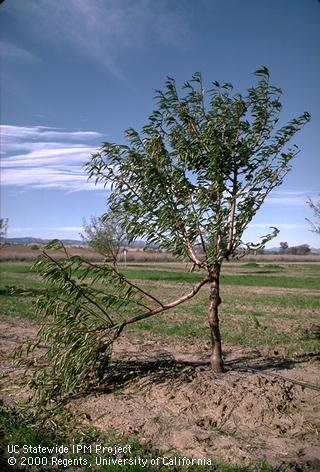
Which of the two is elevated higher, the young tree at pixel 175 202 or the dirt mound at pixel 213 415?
the young tree at pixel 175 202

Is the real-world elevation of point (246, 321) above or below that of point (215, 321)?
below

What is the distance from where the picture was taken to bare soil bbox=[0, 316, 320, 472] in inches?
181

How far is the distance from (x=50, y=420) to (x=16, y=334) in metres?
6.13

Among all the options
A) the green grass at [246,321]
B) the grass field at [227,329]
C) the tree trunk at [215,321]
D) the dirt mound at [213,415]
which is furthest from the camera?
the green grass at [246,321]

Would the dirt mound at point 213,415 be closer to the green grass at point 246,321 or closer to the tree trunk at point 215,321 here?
the tree trunk at point 215,321

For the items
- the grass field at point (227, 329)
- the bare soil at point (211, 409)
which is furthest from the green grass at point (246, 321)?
the bare soil at point (211, 409)

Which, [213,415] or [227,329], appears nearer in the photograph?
[213,415]

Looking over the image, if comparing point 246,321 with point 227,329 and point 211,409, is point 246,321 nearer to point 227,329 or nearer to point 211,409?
point 227,329

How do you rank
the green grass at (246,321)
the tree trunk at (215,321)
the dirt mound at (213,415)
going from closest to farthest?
the dirt mound at (213,415), the tree trunk at (215,321), the green grass at (246,321)

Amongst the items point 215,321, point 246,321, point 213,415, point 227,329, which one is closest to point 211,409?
point 213,415

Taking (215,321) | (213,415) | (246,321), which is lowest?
(246,321)

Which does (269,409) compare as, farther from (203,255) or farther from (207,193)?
(207,193)

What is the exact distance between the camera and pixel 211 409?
5.47 m

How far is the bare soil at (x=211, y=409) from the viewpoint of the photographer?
4590 millimetres
